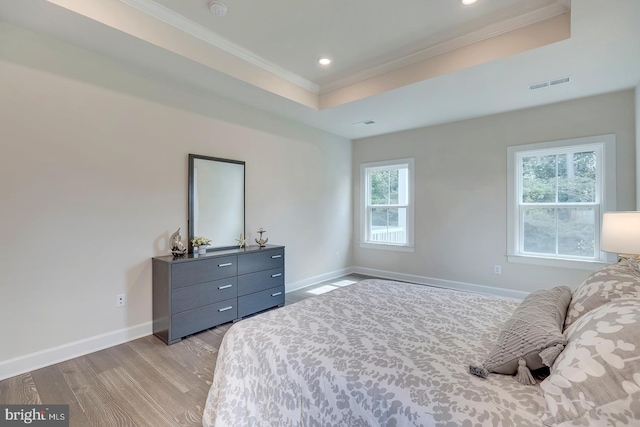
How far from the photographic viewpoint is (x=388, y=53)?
320 centimetres

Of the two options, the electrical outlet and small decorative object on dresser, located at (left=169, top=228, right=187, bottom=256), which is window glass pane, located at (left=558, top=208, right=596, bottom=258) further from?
the electrical outlet

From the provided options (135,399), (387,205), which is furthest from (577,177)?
(135,399)

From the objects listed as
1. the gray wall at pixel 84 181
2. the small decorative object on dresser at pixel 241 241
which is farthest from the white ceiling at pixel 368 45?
the small decorative object on dresser at pixel 241 241

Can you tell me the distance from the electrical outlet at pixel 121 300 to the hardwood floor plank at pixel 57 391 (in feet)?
2.00

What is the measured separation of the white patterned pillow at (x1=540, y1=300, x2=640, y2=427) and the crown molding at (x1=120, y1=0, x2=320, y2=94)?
3.42 metres

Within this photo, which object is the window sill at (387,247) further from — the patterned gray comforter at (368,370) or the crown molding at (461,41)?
the patterned gray comforter at (368,370)

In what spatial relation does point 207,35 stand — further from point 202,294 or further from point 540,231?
point 540,231

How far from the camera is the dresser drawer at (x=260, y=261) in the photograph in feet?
11.3

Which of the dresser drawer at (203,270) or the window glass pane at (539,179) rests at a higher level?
the window glass pane at (539,179)

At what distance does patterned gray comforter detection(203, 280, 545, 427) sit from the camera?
994mm

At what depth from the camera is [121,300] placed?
284 cm

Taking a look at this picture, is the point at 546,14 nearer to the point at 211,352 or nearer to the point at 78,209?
the point at 211,352

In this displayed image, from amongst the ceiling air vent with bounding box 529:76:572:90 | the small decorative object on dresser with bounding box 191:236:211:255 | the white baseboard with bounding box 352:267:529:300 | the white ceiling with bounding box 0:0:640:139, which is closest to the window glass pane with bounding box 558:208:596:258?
the white baseboard with bounding box 352:267:529:300

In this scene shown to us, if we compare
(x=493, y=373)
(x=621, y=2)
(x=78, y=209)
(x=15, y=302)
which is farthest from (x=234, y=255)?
(x=621, y=2)
